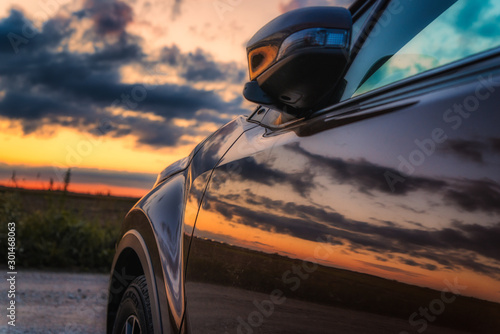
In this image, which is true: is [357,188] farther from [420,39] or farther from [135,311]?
[135,311]

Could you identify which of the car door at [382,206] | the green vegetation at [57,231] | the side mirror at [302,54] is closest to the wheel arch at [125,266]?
the car door at [382,206]

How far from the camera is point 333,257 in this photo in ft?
3.73

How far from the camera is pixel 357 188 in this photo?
3.69ft

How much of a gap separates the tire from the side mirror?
112 cm

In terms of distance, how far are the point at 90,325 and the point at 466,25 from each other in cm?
446

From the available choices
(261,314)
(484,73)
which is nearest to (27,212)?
(261,314)

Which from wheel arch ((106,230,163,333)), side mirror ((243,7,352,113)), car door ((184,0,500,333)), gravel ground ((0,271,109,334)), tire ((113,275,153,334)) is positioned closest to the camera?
car door ((184,0,500,333))

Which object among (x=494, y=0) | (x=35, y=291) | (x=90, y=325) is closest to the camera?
(x=494, y=0)

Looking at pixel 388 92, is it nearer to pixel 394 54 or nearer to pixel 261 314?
pixel 394 54

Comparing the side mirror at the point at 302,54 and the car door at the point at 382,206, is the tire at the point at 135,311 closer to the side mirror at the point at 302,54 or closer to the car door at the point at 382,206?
the car door at the point at 382,206

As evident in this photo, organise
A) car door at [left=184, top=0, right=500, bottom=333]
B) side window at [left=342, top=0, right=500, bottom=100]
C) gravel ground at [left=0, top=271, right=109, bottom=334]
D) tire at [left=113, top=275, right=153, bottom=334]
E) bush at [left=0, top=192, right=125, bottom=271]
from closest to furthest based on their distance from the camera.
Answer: car door at [left=184, top=0, right=500, bottom=333] < side window at [left=342, top=0, right=500, bottom=100] < tire at [left=113, top=275, right=153, bottom=334] < gravel ground at [left=0, top=271, right=109, bottom=334] < bush at [left=0, top=192, right=125, bottom=271]

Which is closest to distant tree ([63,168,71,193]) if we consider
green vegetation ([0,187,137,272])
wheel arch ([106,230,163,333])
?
green vegetation ([0,187,137,272])

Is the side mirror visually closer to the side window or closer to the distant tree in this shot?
the side window

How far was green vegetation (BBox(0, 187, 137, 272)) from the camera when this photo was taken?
26.8ft
